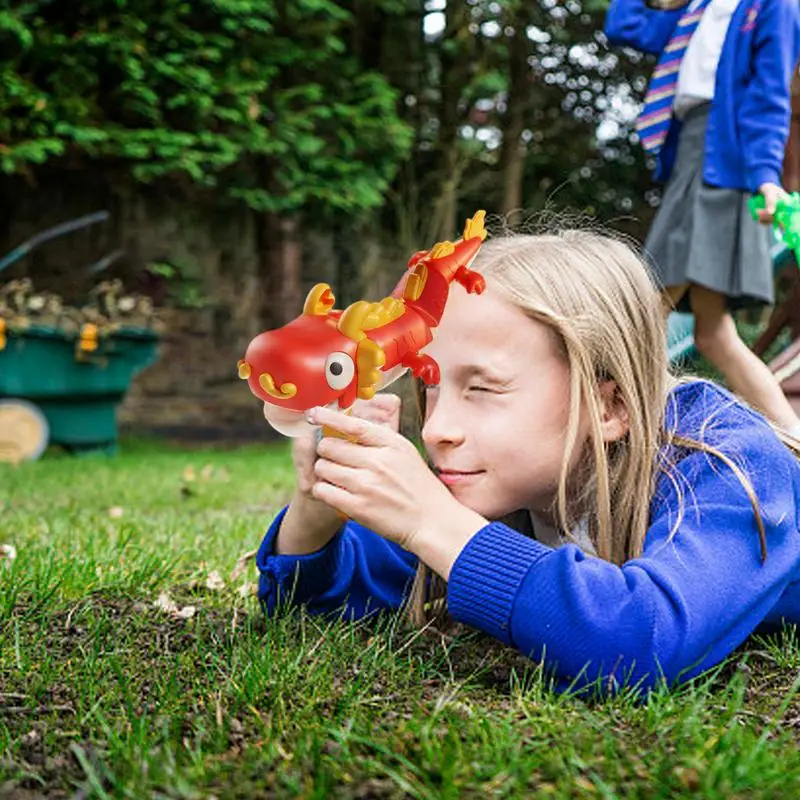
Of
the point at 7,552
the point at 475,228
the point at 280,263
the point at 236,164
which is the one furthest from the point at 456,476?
the point at 280,263

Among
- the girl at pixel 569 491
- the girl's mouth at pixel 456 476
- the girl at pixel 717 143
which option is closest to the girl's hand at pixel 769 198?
the girl at pixel 717 143

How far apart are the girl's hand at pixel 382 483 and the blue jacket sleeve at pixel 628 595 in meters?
0.07

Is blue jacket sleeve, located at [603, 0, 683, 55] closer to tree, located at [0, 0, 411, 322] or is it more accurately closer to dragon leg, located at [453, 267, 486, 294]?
dragon leg, located at [453, 267, 486, 294]

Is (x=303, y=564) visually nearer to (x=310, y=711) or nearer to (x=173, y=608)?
(x=173, y=608)

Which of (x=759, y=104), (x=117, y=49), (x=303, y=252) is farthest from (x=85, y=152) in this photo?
(x=759, y=104)

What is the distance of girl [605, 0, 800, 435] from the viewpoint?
326 centimetres

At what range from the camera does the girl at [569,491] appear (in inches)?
54.7

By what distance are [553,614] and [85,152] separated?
7.57 metres

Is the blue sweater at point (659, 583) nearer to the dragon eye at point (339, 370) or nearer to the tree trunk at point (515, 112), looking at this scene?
the dragon eye at point (339, 370)

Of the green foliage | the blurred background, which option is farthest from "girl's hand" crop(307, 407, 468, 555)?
the green foliage

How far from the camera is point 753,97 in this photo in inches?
129

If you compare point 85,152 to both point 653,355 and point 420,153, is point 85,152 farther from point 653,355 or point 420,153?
point 653,355

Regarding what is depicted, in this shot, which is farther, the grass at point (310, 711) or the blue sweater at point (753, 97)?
the blue sweater at point (753, 97)

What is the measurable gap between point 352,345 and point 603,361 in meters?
0.39
